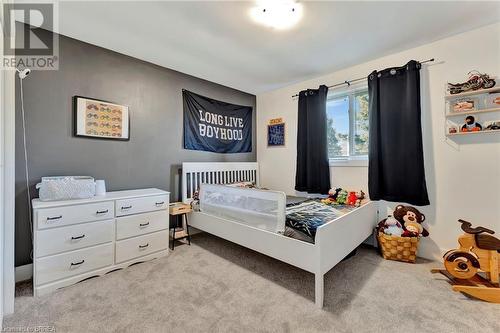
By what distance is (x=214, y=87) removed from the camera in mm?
3734

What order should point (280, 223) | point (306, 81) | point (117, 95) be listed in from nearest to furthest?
point (280, 223) → point (117, 95) → point (306, 81)

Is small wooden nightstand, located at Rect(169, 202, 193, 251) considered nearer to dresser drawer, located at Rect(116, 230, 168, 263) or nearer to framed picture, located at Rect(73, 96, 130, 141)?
dresser drawer, located at Rect(116, 230, 168, 263)

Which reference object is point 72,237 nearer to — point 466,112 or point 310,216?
point 310,216

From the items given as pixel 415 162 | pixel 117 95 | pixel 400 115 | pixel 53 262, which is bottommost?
pixel 53 262

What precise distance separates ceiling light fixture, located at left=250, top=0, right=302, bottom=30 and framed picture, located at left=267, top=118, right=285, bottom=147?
1916mm

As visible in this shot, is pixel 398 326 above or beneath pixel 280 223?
beneath

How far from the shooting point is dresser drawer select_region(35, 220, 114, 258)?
1.86 metres

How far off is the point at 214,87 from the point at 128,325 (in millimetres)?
3282

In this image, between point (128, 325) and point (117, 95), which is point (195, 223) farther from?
point (117, 95)

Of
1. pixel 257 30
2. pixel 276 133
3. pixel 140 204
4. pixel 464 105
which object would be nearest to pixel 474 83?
pixel 464 105

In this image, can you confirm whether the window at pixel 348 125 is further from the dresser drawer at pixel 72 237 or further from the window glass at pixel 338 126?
the dresser drawer at pixel 72 237

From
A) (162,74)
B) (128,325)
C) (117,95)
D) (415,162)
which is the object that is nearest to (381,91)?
(415,162)

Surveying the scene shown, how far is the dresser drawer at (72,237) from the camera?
186 cm

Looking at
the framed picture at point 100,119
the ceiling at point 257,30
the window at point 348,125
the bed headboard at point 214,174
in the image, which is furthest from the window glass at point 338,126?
the framed picture at point 100,119
